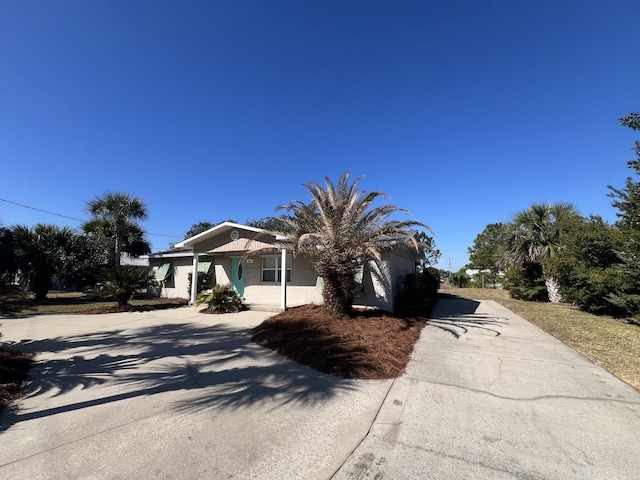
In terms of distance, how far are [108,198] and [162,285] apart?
736cm

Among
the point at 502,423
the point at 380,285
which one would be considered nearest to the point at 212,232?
the point at 380,285

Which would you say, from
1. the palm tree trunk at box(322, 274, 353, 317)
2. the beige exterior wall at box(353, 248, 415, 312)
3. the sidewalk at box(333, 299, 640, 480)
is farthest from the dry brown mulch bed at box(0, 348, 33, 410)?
the beige exterior wall at box(353, 248, 415, 312)

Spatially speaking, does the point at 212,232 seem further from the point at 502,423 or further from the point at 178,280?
the point at 502,423

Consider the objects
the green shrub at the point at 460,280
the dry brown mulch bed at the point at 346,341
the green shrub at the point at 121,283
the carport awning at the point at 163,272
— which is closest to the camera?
the dry brown mulch bed at the point at 346,341

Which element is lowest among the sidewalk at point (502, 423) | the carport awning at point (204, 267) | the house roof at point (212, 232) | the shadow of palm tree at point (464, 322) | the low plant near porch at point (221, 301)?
the sidewalk at point (502, 423)

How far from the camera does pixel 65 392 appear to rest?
4.29m

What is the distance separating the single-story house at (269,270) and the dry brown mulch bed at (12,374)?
6.11m

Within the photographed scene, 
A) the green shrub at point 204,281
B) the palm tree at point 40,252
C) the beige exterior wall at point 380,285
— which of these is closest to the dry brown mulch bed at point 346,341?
the beige exterior wall at point 380,285

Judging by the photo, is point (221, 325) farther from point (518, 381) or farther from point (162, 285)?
point (162, 285)

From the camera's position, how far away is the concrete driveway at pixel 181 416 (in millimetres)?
2662

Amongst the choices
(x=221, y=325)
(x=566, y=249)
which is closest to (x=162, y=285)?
(x=221, y=325)

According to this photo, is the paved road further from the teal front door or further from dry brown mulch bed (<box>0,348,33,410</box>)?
the teal front door

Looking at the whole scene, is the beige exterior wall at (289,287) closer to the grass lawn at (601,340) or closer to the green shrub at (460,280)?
the grass lawn at (601,340)

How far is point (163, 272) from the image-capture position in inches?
731
